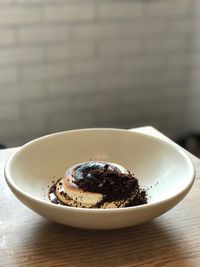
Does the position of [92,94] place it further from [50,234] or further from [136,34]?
[50,234]

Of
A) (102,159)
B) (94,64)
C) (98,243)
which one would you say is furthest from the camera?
(94,64)

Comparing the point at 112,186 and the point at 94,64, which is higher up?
the point at 112,186

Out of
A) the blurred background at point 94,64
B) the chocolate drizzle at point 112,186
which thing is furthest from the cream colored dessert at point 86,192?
the blurred background at point 94,64

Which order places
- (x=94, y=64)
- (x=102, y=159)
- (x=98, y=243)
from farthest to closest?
(x=94, y=64)
(x=102, y=159)
(x=98, y=243)

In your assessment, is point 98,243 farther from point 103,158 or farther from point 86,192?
point 103,158

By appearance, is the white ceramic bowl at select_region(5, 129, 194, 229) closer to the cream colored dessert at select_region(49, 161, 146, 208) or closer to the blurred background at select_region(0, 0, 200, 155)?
the cream colored dessert at select_region(49, 161, 146, 208)

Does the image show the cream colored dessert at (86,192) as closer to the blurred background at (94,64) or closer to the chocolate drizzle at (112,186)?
the chocolate drizzle at (112,186)

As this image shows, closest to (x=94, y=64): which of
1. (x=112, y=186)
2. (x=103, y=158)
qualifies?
(x=103, y=158)
